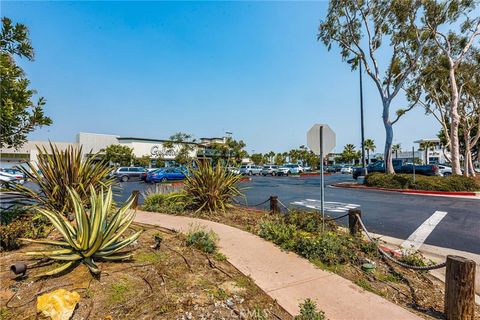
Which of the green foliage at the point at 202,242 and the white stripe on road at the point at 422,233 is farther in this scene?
the white stripe on road at the point at 422,233

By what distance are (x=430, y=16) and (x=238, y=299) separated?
21.2 m

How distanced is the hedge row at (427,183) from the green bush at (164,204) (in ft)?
48.3

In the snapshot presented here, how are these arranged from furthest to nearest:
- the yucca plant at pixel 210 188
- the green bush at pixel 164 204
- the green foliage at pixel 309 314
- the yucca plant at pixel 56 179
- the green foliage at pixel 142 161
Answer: the green foliage at pixel 142 161 → the green bush at pixel 164 204 → the yucca plant at pixel 210 188 → the yucca plant at pixel 56 179 → the green foliage at pixel 309 314

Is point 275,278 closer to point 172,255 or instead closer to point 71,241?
point 172,255

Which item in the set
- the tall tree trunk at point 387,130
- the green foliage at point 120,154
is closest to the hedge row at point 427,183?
the tall tree trunk at point 387,130

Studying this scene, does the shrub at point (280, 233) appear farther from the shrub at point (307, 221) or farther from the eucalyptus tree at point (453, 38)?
the eucalyptus tree at point (453, 38)

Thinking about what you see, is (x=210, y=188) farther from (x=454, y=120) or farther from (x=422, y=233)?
(x=454, y=120)

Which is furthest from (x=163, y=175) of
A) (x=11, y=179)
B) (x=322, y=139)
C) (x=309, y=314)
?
(x=309, y=314)

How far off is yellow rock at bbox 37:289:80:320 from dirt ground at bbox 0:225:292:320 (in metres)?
0.12

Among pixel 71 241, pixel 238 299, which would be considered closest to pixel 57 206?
pixel 71 241

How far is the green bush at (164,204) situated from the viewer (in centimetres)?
840

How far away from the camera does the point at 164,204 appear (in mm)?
8922

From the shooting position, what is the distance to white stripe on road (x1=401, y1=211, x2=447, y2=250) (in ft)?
20.0

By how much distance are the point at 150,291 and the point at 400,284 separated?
12.3ft
